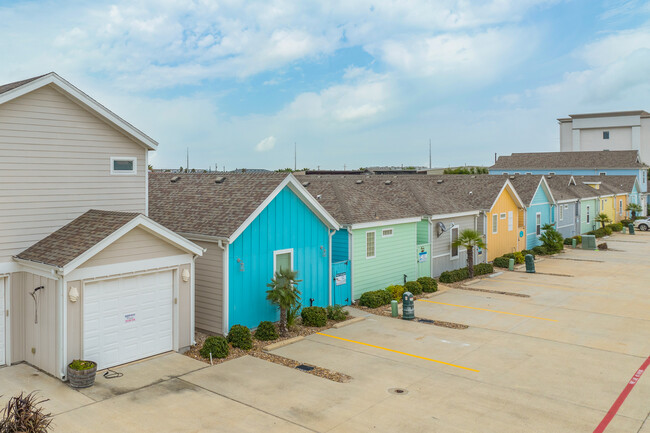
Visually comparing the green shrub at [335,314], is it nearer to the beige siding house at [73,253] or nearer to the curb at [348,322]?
the curb at [348,322]

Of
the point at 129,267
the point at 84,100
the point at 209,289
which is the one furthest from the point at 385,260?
the point at 84,100

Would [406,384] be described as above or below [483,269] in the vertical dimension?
below

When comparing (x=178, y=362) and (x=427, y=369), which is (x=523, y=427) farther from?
(x=178, y=362)

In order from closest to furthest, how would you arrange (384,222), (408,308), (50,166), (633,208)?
(50,166) < (408,308) < (384,222) < (633,208)

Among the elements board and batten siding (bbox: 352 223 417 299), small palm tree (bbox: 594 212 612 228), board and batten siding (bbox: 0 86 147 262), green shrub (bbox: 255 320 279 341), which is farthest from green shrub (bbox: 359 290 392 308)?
small palm tree (bbox: 594 212 612 228)

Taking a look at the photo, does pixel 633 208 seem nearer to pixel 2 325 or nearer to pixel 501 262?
pixel 501 262

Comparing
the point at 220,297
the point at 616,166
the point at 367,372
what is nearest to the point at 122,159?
the point at 220,297

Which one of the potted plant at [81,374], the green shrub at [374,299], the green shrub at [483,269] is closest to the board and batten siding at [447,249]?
the green shrub at [483,269]
